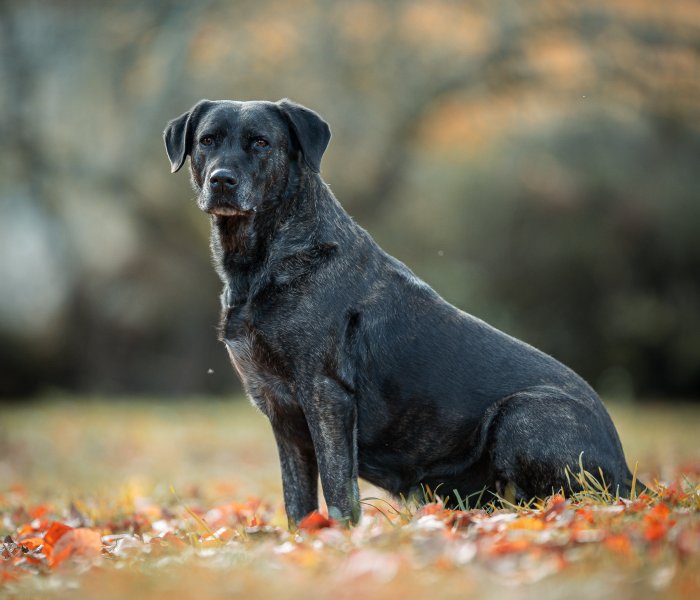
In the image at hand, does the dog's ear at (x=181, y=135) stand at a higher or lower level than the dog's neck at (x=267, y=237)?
higher

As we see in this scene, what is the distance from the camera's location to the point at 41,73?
17.6m

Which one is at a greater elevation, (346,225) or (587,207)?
(346,225)

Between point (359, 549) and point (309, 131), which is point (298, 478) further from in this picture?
point (309, 131)

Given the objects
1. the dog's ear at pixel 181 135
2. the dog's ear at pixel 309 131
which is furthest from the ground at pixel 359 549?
the dog's ear at pixel 181 135

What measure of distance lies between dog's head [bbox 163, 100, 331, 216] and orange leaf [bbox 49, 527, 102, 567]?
181 centimetres

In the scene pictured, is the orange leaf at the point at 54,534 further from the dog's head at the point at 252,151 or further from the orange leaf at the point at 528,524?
the orange leaf at the point at 528,524

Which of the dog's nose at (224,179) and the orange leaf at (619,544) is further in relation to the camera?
the dog's nose at (224,179)

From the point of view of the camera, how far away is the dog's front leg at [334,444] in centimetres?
450

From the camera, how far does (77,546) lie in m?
4.14

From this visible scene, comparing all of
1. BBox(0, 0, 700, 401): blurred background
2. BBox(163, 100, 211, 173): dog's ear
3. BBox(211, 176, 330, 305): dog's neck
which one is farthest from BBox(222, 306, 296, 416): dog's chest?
BBox(0, 0, 700, 401): blurred background

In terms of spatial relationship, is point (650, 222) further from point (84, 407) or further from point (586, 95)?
point (84, 407)

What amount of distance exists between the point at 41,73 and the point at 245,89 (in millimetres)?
4335

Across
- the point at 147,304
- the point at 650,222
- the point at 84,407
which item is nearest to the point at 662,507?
the point at 84,407

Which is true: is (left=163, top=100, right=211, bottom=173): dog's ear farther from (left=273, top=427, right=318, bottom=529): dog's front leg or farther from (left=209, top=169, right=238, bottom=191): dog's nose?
(left=273, top=427, right=318, bottom=529): dog's front leg
